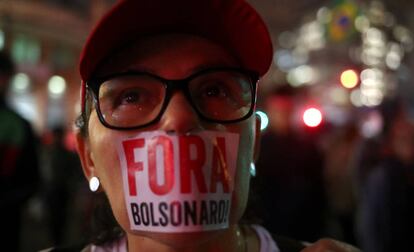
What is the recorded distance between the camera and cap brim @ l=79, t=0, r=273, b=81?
1186mm

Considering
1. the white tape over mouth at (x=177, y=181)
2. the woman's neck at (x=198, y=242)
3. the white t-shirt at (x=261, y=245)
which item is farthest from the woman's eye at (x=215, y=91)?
the white t-shirt at (x=261, y=245)

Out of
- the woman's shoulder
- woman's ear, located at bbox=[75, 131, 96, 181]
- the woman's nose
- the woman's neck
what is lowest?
the woman's shoulder

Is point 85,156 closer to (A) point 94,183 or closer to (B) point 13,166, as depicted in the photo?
(A) point 94,183

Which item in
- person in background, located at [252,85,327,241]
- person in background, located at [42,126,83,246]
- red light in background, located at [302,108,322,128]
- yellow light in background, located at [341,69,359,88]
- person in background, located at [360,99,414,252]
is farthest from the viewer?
yellow light in background, located at [341,69,359,88]

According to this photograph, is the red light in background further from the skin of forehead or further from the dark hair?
the skin of forehead

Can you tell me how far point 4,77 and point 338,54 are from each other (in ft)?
49.5

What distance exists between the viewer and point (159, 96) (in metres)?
1.15

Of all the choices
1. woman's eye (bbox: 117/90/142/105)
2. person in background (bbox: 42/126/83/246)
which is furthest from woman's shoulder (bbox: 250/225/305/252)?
person in background (bbox: 42/126/83/246)

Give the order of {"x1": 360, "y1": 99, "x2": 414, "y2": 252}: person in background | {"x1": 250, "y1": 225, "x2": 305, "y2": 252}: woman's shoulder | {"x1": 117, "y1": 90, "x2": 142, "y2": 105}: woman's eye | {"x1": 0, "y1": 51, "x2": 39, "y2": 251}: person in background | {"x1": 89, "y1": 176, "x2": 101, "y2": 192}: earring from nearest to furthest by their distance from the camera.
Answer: {"x1": 117, "y1": 90, "x2": 142, "y2": 105}: woman's eye, {"x1": 89, "y1": 176, "x2": 101, "y2": 192}: earring, {"x1": 250, "y1": 225, "x2": 305, "y2": 252}: woman's shoulder, {"x1": 0, "y1": 51, "x2": 39, "y2": 251}: person in background, {"x1": 360, "y1": 99, "x2": 414, "y2": 252}: person in background

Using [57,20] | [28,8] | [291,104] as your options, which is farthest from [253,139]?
[57,20]

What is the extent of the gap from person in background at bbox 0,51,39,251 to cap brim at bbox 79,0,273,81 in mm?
1724

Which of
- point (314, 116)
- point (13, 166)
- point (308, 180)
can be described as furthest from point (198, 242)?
point (314, 116)

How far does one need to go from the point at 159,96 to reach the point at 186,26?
212 mm

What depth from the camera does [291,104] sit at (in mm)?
3559
